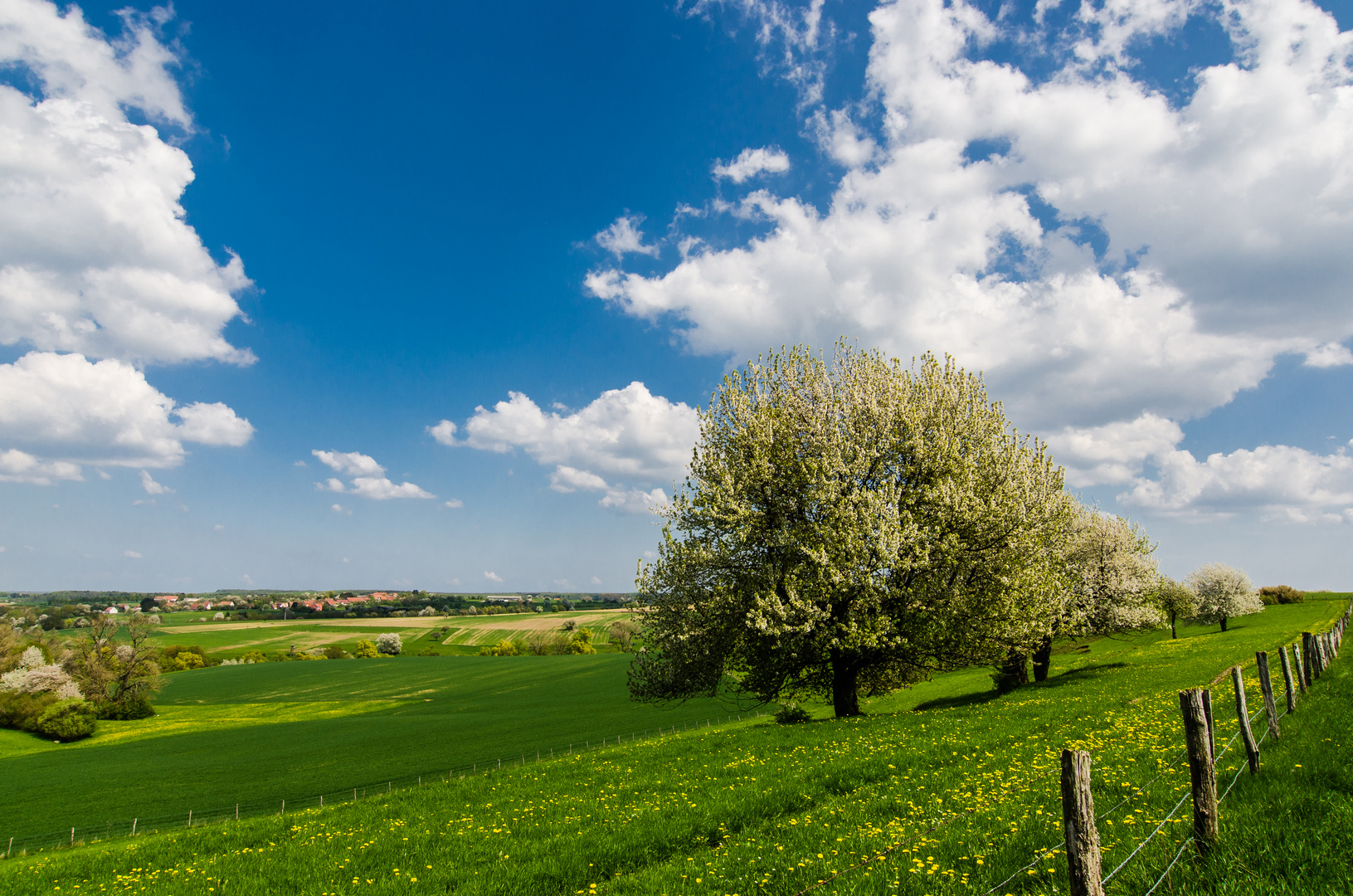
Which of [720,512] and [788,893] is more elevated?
[720,512]

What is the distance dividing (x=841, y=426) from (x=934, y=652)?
10.5 metres

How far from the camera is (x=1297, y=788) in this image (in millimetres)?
8836

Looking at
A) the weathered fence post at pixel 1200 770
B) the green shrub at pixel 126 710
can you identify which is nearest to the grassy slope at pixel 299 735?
the green shrub at pixel 126 710

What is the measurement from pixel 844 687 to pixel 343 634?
585 feet

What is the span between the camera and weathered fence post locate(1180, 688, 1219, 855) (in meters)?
6.89

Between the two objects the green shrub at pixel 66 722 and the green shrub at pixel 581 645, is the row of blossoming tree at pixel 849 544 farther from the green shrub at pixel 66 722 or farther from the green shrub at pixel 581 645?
the green shrub at pixel 581 645

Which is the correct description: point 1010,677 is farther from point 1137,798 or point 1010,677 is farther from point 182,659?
point 182,659

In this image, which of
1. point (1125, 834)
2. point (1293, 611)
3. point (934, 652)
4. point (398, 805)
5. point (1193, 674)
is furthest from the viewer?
point (1293, 611)

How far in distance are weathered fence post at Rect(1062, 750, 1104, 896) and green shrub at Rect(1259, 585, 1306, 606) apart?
513 ft

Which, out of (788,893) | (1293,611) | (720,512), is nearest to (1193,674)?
→ (720,512)

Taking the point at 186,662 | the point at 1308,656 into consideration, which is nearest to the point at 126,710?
the point at 186,662

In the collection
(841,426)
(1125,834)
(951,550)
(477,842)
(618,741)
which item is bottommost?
(618,741)

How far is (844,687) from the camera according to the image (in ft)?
92.5

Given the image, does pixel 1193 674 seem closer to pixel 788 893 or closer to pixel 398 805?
pixel 788 893
